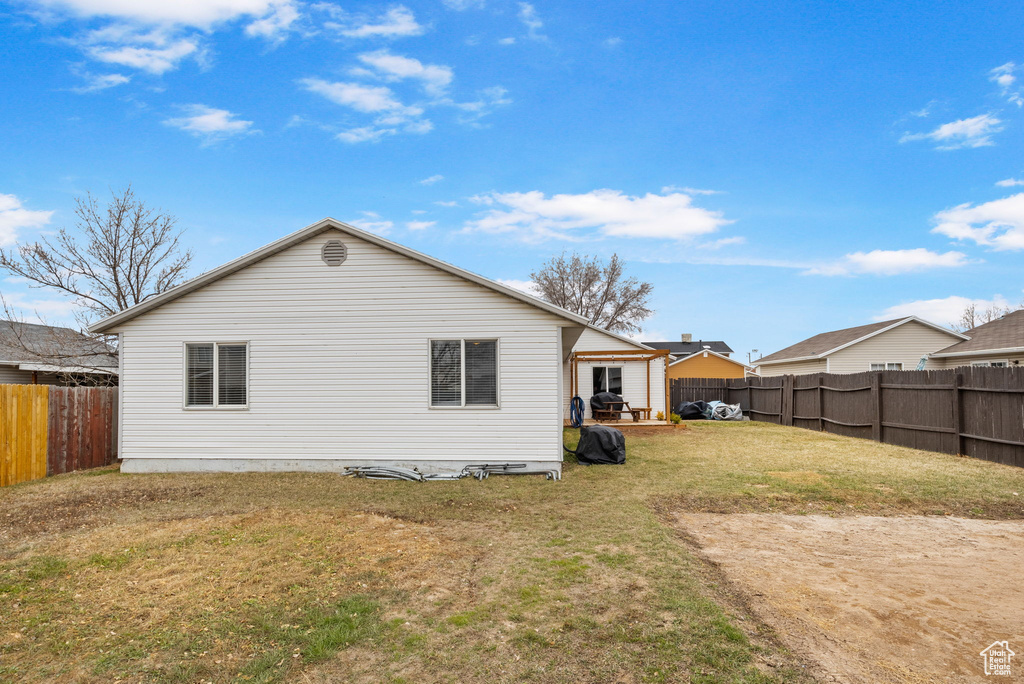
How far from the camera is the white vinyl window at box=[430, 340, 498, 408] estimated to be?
10711mm

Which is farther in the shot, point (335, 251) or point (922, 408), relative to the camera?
point (922, 408)

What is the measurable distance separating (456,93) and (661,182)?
7070 millimetres

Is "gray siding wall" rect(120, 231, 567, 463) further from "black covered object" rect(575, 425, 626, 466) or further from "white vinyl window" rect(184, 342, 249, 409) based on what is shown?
"black covered object" rect(575, 425, 626, 466)

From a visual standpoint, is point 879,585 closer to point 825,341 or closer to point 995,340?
point 995,340

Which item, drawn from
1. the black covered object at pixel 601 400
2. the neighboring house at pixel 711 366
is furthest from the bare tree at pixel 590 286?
the black covered object at pixel 601 400

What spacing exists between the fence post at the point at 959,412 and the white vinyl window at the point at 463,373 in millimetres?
10530

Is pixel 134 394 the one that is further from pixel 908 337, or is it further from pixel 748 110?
pixel 908 337

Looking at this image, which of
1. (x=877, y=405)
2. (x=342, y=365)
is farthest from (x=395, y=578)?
(x=877, y=405)

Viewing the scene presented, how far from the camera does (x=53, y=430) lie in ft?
36.9

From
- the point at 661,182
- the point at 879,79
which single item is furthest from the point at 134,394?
the point at 879,79

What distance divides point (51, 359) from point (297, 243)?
15.8 metres

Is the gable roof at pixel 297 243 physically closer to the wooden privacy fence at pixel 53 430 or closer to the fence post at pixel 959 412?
the wooden privacy fence at pixel 53 430

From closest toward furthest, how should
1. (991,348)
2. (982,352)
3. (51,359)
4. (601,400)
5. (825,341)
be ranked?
(51,359), (991,348), (982,352), (601,400), (825,341)

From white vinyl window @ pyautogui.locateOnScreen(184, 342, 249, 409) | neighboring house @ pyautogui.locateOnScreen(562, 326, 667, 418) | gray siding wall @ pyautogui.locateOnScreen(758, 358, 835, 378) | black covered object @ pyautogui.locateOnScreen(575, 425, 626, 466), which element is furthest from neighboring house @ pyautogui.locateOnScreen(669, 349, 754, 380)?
white vinyl window @ pyautogui.locateOnScreen(184, 342, 249, 409)
